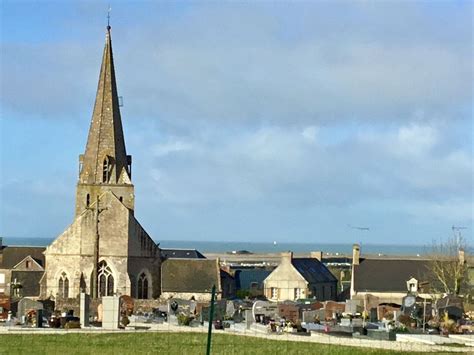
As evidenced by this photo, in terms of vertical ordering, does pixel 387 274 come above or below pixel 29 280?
above

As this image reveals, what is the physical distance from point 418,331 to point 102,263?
1330 inches

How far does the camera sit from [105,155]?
263 ft

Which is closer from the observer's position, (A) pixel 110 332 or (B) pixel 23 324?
(A) pixel 110 332

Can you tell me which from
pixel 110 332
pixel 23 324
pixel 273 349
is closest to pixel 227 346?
pixel 273 349

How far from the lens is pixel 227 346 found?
37.2m

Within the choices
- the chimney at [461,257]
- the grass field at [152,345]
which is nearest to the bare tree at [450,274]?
the chimney at [461,257]

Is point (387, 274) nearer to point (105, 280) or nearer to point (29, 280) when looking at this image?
point (105, 280)

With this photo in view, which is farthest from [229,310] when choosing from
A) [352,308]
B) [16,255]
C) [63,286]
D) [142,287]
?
[16,255]

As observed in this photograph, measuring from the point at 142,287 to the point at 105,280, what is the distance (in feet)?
8.97

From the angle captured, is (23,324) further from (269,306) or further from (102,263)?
(102,263)

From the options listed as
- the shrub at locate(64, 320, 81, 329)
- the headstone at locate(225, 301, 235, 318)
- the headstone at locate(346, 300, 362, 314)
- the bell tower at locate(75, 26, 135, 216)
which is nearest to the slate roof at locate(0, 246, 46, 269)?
the bell tower at locate(75, 26, 135, 216)

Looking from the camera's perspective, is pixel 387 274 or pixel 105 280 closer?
pixel 105 280

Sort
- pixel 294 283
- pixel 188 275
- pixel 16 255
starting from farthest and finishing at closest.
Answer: pixel 16 255
pixel 294 283
pixel 188 275

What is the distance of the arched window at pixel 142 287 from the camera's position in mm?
76688
